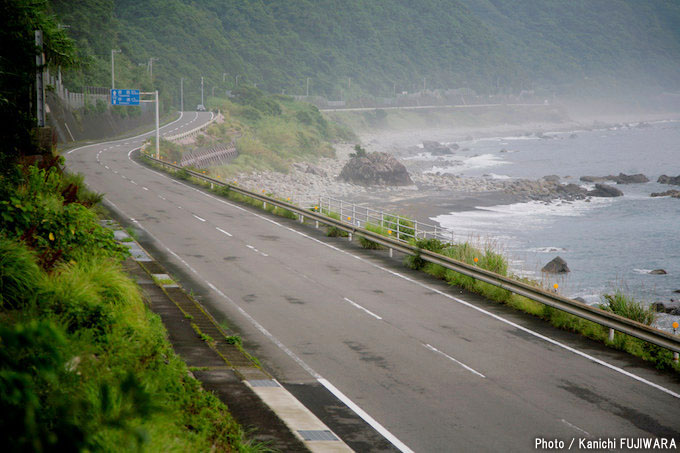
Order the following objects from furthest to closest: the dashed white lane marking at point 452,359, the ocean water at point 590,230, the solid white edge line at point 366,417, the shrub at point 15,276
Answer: the ocean water at point 590,230 < the dashed white lane marking at point 452,359 < the shrub at point 15,276 < the solid white edge line at point 366,417

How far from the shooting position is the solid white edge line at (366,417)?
9109 millimetres

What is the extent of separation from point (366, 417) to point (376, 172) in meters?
71.0

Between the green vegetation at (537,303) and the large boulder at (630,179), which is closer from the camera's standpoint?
the green vegetation at (537,303)

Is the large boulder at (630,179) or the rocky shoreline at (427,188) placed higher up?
the large boulder at (630,179)

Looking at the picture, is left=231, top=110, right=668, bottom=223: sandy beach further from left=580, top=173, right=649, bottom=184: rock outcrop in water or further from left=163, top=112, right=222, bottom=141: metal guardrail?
left=163, top=112, right=222, bottom=141: metal guardrail

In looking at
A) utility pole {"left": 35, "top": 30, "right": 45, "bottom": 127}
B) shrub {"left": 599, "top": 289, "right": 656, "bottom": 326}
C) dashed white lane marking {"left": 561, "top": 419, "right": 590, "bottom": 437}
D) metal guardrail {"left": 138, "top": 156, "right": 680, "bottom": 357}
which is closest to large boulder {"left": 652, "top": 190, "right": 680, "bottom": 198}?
metal guardrail {"left": 138, "top": 156, "right": 680, "bottom": 357}

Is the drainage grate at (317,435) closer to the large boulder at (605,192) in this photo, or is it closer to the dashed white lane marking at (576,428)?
the dashed white lane marking at (576,428)

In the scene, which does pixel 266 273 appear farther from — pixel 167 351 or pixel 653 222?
pixel 653 222

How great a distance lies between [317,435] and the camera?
902 cm

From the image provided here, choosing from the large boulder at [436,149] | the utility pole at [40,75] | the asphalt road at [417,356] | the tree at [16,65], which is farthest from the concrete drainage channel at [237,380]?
the large boulder at [436,149]

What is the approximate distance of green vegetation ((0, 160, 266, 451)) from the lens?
4.00 metres

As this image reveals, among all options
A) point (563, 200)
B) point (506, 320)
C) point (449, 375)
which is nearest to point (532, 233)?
point (563, 200)

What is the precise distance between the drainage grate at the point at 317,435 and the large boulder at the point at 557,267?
3039 cm

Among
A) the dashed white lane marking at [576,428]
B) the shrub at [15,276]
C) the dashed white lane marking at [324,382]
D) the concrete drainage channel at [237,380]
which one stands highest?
the shrub at [15,276]
